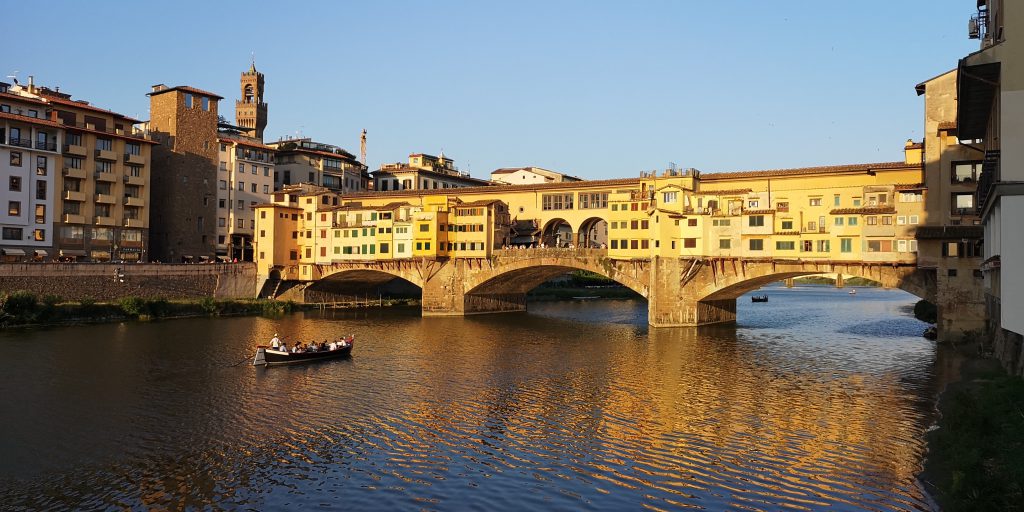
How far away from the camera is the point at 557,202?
76.1 metres

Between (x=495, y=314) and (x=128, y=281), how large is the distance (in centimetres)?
3456

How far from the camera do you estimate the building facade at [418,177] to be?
10369 cm

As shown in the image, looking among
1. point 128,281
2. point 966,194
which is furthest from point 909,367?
point 128,281

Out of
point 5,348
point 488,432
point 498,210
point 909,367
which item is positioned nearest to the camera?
point 488,432

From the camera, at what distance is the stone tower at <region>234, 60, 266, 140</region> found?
125 metres

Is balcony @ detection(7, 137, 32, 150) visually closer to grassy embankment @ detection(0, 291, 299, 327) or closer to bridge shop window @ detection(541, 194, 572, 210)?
grassy embankment @ detection(0, 291, 299, 327)

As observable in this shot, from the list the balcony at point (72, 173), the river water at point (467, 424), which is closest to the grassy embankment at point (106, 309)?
the river water at point (467, 424)

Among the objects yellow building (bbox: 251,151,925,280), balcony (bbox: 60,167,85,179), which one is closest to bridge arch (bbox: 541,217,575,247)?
yellow building (bbox: 251,151,925,280)

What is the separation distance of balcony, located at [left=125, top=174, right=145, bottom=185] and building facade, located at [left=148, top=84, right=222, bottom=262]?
5.20 meters

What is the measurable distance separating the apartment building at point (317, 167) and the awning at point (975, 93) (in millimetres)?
77594

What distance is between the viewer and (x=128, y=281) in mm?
68438

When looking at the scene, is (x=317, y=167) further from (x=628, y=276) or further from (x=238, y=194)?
(x=628, y=276)

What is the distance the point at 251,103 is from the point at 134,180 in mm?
52059

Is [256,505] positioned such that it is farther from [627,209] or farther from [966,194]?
[627,209]
